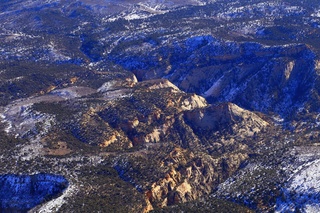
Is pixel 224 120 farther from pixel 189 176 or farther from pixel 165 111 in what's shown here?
pixel 189 176

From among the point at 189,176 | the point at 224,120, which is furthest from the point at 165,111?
the point at 189,176

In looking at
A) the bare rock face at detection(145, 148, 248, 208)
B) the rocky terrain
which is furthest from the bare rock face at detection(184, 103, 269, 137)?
the bare rock face at detection(145, 148, 248, 208)

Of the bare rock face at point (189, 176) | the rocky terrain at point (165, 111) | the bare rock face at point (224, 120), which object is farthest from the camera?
the bare rock face at point (224, 120)

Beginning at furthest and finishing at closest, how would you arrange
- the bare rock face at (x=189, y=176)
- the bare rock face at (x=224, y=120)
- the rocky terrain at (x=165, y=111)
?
the bare rock face at (x=224, y=120), the bare rock face at (x=189, y=176), the rocky terrain at (x=165, y=111)

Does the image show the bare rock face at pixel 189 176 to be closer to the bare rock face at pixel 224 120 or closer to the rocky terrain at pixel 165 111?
the rocky terrain at pixel 165 111

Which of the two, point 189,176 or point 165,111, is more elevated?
point 189,176

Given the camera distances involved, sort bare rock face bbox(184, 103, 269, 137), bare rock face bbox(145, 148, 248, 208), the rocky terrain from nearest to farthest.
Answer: the rocky terrain, bare rock face bbox(145, 148, 248, 208), bare rock face bbox(184, 103, 269, 137)

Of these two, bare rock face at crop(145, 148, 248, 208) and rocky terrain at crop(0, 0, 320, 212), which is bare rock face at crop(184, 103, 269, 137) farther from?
bare rock face at crop(145, 148, 248, 208)

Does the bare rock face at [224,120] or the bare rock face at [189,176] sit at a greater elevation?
the bare rock face at [189,176]

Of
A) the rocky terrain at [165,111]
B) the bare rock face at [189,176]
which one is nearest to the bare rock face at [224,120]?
the rocky terrain at [165,111]
